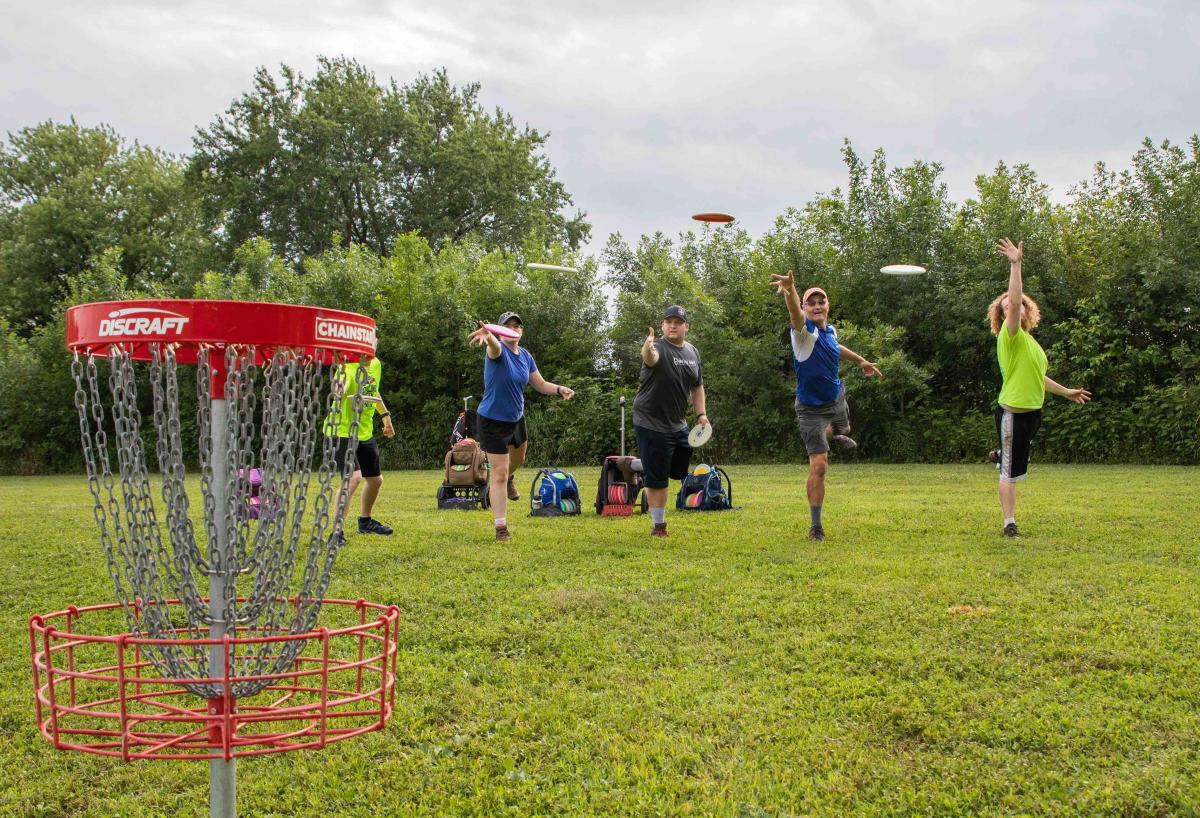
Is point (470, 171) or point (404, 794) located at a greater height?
point (470, 171)

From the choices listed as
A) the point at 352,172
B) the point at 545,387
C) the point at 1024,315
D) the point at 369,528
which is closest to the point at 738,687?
the point at 545,387

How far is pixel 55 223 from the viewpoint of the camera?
39219 millimetres

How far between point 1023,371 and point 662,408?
3101 millimetres

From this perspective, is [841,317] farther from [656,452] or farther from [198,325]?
[198,325]

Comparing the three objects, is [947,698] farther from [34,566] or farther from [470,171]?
[470,171]

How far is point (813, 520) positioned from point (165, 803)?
6.38 m

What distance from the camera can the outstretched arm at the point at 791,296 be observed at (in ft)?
26.0

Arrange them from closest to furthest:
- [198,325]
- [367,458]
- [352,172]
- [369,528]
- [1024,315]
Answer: [198,325], [1024,315], [367,458], [369,528], [352,172]

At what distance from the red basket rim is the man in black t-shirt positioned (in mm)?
6906

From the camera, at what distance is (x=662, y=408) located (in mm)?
9180

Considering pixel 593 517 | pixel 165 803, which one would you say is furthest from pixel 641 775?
pixel 593 517

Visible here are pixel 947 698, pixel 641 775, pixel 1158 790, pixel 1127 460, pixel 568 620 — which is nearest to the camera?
pixel 1158 790

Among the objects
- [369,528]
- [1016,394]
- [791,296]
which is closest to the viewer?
[791,296]

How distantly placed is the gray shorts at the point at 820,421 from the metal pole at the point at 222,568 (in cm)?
712
